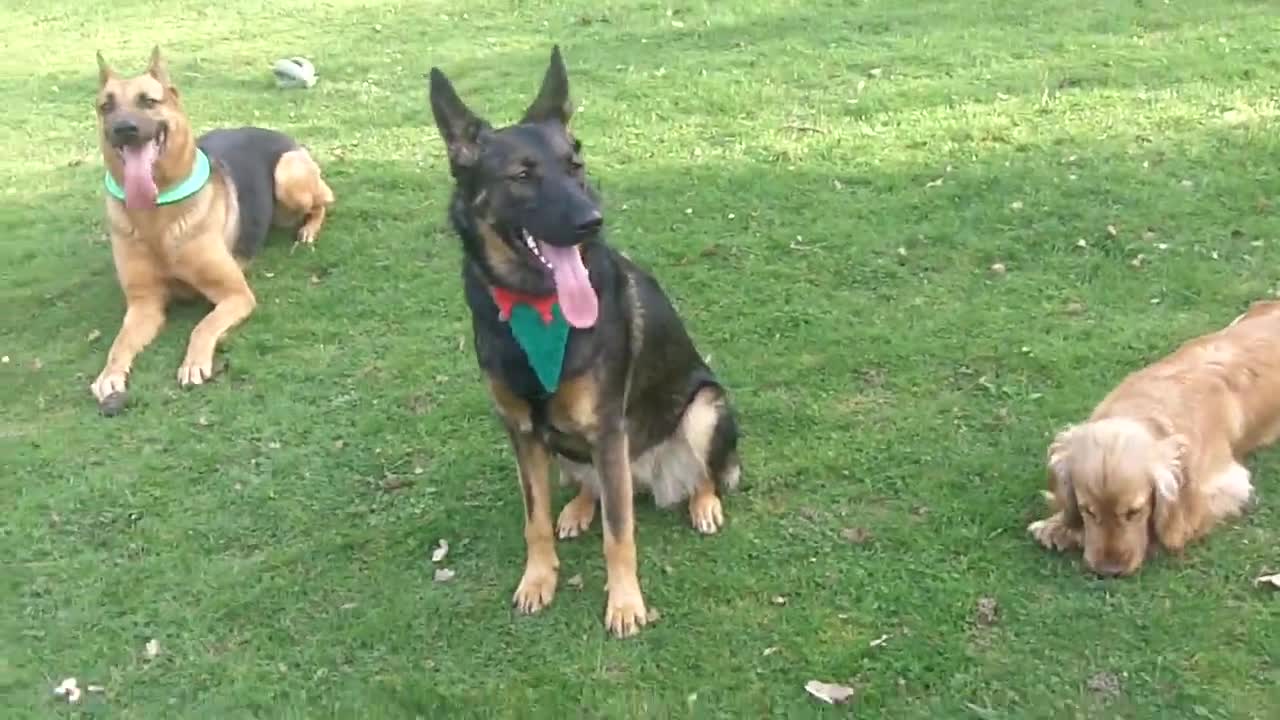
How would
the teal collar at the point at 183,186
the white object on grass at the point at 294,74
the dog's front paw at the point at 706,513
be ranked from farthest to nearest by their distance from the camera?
1. the white object on grass at the point at 294,74
2. the teal collar at the point at 183,186
3. the dog's front paw at the point at 706,513

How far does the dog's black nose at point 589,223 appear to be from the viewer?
403 centimetres

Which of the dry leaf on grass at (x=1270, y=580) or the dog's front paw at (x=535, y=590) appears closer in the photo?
the dry leaf on grass at (x=1270, y=580)

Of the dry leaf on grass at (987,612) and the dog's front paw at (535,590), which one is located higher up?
the dry leaf on grass at (987,612)

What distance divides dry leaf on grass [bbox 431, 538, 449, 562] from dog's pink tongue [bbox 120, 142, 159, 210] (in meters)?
3.47

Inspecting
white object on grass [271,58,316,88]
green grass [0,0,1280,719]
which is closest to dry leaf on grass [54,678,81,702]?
green grass [0,0,1280,719]

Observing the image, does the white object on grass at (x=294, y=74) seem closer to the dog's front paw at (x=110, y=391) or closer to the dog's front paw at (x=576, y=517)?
the dog's front paw at (x=110, y=391)

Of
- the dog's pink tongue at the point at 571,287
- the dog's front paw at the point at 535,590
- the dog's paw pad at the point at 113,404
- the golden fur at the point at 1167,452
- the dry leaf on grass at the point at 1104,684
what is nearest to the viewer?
the dry leaf on grass at the point at 1104,684

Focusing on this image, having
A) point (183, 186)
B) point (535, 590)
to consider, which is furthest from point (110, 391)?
point (535, 590)

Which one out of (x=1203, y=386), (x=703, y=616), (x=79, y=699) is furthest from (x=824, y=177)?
(x=79, y=699)

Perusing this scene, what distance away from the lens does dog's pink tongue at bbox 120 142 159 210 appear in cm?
740

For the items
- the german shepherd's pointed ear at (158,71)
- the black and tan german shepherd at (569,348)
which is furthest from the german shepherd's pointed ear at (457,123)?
the german shepherd's pointed ear at (158,71)

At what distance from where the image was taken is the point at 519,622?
15.5 feet

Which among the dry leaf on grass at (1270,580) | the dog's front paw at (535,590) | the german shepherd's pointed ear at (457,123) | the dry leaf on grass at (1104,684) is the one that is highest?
the german shepherd's pointed ear at (457,123)

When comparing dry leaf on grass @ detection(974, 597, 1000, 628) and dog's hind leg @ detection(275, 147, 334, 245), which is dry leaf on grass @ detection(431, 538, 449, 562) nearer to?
dry leaf on grass @ detection(974, 597, 1000, 628)
